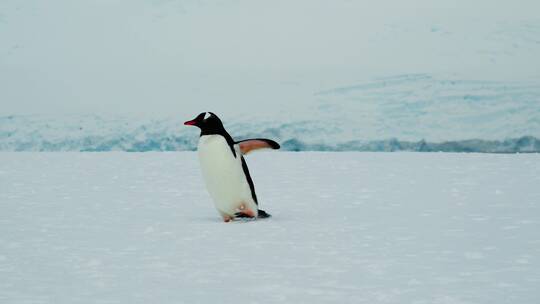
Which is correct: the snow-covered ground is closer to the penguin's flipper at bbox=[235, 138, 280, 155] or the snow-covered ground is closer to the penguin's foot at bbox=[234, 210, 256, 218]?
the penguin's foot at bbox=[234, 210, 256, 218]

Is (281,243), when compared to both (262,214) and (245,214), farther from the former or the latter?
(262,214)

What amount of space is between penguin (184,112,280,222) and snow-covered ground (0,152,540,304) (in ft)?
0.46

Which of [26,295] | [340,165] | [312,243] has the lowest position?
[26,295]

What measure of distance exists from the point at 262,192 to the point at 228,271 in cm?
350

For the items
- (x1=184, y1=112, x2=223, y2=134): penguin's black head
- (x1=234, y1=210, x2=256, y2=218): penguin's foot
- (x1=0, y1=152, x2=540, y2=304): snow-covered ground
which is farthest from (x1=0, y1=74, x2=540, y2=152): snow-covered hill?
(x1=184, y1=112, x2=223, y2=134): penguin's black head

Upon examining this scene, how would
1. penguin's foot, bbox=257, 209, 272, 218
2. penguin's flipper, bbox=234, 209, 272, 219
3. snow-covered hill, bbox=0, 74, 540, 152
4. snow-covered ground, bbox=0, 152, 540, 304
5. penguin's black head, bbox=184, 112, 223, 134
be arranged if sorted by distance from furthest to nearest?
snow-covered hill, bbox=0, 74, 540, 152
penguin's foot, bbox=257, 209, 272, 218
penguin's flipper, bbox=234, 209, 272, 219
penguin's black head, bbox=184, 112, 223, 134
snow-covered ground, bbox=0, 152, 540, 304

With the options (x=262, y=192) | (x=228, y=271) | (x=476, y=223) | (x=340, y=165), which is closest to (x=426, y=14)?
(x=340, y=165)

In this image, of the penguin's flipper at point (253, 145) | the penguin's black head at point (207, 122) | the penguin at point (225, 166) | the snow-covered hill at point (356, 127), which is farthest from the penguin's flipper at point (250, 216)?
the snow-covered hill at point (356, 127)

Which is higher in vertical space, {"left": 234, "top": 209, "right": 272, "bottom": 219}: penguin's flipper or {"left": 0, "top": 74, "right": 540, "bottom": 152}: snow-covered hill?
{"left": 0, "top": 74, "right": 540, "bottom": 152}: snow-covered hill

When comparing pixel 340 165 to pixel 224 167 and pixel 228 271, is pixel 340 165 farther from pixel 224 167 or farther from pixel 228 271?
pixel 228 271

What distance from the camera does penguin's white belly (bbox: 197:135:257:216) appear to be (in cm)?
479

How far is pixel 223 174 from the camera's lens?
15.8ft

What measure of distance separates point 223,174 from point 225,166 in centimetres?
4

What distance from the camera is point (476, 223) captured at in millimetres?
4781
